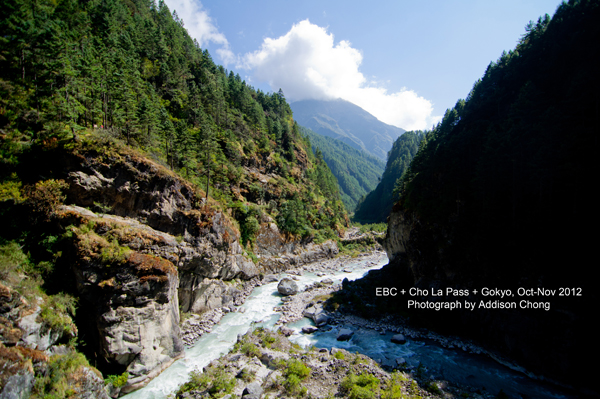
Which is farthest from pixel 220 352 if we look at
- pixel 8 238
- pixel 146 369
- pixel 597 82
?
pixel 597 82

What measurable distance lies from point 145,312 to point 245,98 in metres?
58.6

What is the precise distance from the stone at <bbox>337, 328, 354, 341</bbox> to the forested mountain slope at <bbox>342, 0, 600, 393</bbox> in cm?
739

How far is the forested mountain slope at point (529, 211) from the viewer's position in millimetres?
17375

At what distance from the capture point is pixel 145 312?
17297 mm

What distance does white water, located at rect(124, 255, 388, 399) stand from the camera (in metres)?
16.1

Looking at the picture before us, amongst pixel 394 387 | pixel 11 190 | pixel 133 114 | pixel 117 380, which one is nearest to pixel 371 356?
pixel 394 387

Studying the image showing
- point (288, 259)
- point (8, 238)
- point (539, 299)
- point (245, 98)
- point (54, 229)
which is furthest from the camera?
point (245, 98)

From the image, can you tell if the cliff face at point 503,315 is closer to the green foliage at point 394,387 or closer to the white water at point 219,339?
the green foliage at point 394,387

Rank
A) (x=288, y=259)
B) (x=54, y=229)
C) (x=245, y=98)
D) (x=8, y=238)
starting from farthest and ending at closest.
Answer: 1. (x=245, y=98)
2. (x=288, y=259)
3. (x=54, y=229)
4. (x=8, y=238)

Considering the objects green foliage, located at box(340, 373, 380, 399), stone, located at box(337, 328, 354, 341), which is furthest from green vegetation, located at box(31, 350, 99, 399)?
stone, located at box(337, 328, 354, 341)

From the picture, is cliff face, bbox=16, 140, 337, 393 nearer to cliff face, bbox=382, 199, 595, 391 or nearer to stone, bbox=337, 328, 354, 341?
stone, bbox=337, 328, 354, 341

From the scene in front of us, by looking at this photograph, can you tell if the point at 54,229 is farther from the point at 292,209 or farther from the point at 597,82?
the point at 597,82

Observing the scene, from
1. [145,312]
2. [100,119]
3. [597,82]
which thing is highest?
[597,82]

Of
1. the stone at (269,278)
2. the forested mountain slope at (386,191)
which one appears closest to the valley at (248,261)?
the stone at (269,278)
